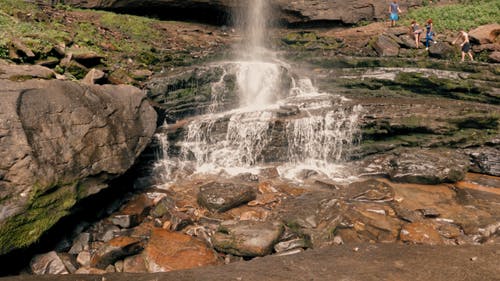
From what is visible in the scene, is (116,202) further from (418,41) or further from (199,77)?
(418,41)

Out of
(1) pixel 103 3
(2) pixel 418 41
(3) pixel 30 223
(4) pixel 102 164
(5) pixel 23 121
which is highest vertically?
(1) pixel 103 3

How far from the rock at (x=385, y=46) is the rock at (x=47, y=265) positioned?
17.3 metres

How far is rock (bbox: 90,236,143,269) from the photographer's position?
22.9ft

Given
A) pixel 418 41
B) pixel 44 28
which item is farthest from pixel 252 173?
pixel 418 41

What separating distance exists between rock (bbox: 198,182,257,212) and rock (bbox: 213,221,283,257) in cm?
134

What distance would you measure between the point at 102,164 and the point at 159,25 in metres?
14.8

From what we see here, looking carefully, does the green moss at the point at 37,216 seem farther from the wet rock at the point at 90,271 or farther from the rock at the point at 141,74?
the rock at the point at 141,74

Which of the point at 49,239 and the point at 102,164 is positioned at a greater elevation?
the point at 102,164

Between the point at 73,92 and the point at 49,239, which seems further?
the point at 73,92

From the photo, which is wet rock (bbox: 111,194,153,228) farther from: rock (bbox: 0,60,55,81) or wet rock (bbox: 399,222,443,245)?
wet rock (bbox: 399,222,443,245)

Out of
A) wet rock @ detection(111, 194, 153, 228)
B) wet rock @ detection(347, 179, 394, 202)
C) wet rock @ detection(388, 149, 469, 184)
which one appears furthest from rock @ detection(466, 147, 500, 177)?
wet rock @ detection(111, 194, 153, 228)

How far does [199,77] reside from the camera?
14.2 metres

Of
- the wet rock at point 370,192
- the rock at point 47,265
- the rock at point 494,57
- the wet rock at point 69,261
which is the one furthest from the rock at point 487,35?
the rock at point 47,265

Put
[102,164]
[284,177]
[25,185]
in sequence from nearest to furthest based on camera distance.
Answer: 1. [25,185]
2. [102,164]
3. [284,177]
